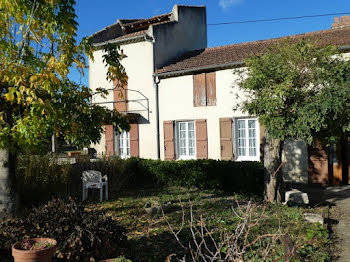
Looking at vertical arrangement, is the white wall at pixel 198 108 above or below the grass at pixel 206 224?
above

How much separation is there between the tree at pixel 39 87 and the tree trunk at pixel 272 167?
3.93m

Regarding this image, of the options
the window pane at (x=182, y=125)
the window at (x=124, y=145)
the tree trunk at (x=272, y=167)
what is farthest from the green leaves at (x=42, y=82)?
the window at (x=124, y=145)

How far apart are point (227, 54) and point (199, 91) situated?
1.99 metres

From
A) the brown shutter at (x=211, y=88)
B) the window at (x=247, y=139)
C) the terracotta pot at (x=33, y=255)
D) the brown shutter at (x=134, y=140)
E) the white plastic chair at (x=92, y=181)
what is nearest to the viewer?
the terracotta pot at (x=33, y=255)

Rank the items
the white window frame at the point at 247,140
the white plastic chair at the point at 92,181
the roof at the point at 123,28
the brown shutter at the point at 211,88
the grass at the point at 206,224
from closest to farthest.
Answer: the grass at the point at 206,224
the white plastic chair at the point at 92,181
the white window frame at the point at 247,140
the brown shutter at the point at 211,88
the roof at the point at 123,28

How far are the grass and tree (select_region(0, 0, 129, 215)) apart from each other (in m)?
2.00

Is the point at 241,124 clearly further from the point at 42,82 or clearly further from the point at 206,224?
the point at 42,82

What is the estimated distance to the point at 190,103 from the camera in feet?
45.4

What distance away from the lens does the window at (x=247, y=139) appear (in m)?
12.4

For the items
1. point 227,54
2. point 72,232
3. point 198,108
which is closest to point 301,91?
point 72,232

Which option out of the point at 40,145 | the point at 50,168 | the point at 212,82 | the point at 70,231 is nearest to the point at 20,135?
the point at 40,145

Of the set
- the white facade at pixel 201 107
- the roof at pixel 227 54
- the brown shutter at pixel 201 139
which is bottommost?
the brown shutter at pixel 201 139

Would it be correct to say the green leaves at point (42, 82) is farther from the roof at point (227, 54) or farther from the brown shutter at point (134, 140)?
the brown shutter at point (134, 140)

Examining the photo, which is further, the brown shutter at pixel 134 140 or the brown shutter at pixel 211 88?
the brown shutter at pixel 134 140
